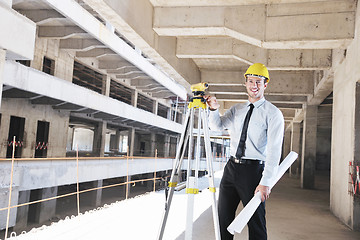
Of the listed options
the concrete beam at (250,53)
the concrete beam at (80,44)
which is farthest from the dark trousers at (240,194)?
the concrete beam at (80,44)

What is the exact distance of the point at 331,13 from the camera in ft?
21.3

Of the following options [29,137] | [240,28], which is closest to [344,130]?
[240,28]

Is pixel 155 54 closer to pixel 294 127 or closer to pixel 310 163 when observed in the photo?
pixel 310 163

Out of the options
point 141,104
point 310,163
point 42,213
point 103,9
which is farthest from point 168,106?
point 103,9

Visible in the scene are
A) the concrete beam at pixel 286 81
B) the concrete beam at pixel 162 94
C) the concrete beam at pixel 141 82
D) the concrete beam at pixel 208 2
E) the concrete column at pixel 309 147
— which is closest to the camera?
the concrete beam at pixel 208 2

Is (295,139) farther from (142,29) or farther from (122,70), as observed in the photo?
(142,29)

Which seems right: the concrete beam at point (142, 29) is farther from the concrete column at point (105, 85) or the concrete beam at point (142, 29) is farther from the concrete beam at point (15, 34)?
the concrete column at point (105, 85)

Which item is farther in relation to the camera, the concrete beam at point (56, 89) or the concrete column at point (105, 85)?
the concrete column at point (105, 85)

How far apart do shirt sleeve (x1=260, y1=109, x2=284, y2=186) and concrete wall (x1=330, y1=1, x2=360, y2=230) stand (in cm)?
419

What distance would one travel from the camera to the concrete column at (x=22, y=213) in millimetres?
15067

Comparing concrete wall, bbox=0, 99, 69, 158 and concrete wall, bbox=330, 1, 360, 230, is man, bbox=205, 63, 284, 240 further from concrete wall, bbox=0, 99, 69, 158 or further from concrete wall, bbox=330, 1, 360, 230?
concrete wall, bbox=0, 99, 69, 158

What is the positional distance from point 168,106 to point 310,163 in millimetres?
24364

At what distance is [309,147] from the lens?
46.1 ft

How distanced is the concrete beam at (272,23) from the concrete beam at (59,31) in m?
8.57
